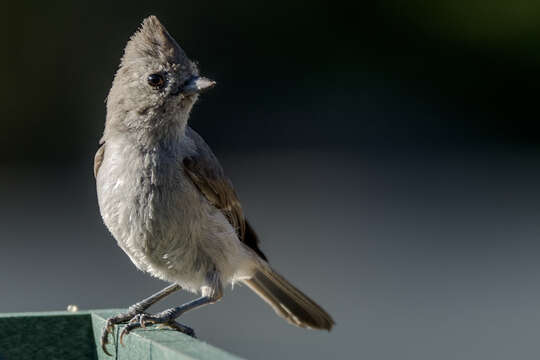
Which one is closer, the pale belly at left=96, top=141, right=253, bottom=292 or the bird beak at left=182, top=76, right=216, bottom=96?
the bird beak at left=182, top=76, right=216, bottom=96

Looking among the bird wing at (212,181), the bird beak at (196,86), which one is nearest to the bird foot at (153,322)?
the bird wing at (212,181)

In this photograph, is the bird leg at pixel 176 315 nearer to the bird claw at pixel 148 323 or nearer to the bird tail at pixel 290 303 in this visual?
the bird claw at pixel 148 323

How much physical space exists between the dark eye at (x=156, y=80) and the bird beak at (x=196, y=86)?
3.4 inches

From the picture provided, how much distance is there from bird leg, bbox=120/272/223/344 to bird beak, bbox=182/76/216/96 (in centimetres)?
72

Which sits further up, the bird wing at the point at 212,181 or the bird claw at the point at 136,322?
the bird wing at the point at 212,181

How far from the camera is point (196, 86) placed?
11.9 feet

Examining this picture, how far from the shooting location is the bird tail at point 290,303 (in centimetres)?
443

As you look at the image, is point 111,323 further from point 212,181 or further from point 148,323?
point 212,181

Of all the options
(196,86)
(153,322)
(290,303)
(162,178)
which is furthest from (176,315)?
(290,303)

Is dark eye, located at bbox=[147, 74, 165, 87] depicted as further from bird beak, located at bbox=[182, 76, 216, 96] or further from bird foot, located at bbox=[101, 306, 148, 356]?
bird foot, located at bbox=[101, 306, 148, 356]

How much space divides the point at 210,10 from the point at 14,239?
12.6ft

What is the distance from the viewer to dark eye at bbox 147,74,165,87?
12.0 ft

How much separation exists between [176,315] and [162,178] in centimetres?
50

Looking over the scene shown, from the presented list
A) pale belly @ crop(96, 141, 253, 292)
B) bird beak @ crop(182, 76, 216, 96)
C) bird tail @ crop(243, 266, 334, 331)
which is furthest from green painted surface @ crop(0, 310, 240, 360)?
bird tail @ crop(243, 266, 334, 331)
